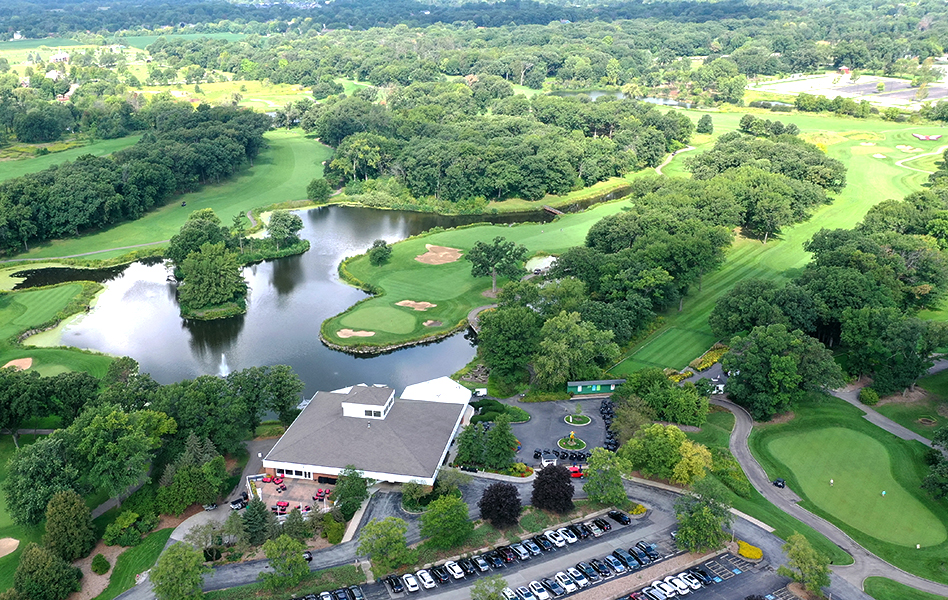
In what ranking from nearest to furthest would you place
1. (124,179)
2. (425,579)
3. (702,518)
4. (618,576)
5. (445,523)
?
1. (425,579)
2. (618,576)
3. (445,523)
4. (702,518)
5. (124,179)

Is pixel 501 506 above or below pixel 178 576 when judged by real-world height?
above

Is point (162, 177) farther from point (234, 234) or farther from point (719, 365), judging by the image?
point (719, 365)

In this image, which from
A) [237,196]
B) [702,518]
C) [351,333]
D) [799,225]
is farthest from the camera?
[237,196]

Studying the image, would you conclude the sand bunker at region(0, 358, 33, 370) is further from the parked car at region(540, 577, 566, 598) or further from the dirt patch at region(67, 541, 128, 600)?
the parked car at region(540, 577, 566, 598)

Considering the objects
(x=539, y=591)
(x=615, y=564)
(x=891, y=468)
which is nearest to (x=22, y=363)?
(x=539, y=591)

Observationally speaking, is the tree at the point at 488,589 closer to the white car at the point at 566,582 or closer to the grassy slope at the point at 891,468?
the white car at the point at 566,582

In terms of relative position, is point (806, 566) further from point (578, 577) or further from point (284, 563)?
point (284, 563)

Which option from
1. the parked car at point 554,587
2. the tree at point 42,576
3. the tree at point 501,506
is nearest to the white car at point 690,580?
the parked car at point 554,587
